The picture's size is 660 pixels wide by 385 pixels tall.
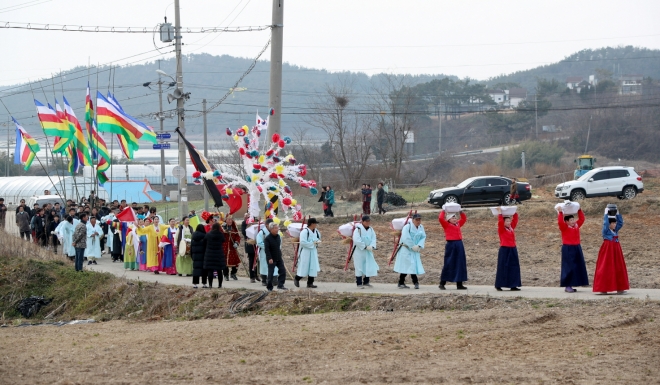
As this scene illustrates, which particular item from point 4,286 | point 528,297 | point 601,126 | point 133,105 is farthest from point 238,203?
point 133,105

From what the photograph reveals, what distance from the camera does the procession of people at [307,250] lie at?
15.9 m

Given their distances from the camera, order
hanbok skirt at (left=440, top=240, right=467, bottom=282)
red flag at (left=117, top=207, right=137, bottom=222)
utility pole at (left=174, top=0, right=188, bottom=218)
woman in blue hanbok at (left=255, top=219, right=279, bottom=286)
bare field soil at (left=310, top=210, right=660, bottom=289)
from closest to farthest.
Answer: hanbok skirt at (left=440, top=240, right=467, bottom=282)
woman in blue hanbok at (left=255, top=219, right=279, bottom=286)
bare field soil at (left=310, top=210, right=660, bottom=289)
red flag at (left=117, top=207, right=137, bottom=222)
utility pole at (left=174, top=0, right=188, bottom=218)

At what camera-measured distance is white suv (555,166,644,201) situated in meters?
37.3

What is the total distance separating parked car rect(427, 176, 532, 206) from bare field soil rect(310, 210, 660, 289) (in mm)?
2124

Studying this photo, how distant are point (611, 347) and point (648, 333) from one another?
942 mm

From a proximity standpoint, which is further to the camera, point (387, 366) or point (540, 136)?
point (540, 136)

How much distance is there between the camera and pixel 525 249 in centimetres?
2636

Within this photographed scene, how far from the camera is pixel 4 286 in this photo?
21172mm

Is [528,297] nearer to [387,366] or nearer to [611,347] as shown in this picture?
[611,347]

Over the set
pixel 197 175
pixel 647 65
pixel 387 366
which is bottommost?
pixel 387 366

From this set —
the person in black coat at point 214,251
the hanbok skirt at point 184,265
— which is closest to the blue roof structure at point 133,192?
the hanbok skirt at point 184,265

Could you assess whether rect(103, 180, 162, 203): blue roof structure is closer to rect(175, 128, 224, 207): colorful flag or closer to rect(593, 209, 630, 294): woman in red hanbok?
rect(175, 128, 224, 207): colorful flag

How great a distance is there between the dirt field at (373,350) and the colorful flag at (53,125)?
16076mm

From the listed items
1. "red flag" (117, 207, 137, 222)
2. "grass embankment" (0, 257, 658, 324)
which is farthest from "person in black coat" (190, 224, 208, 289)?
"red flag" (117, 207, 137, 222)
